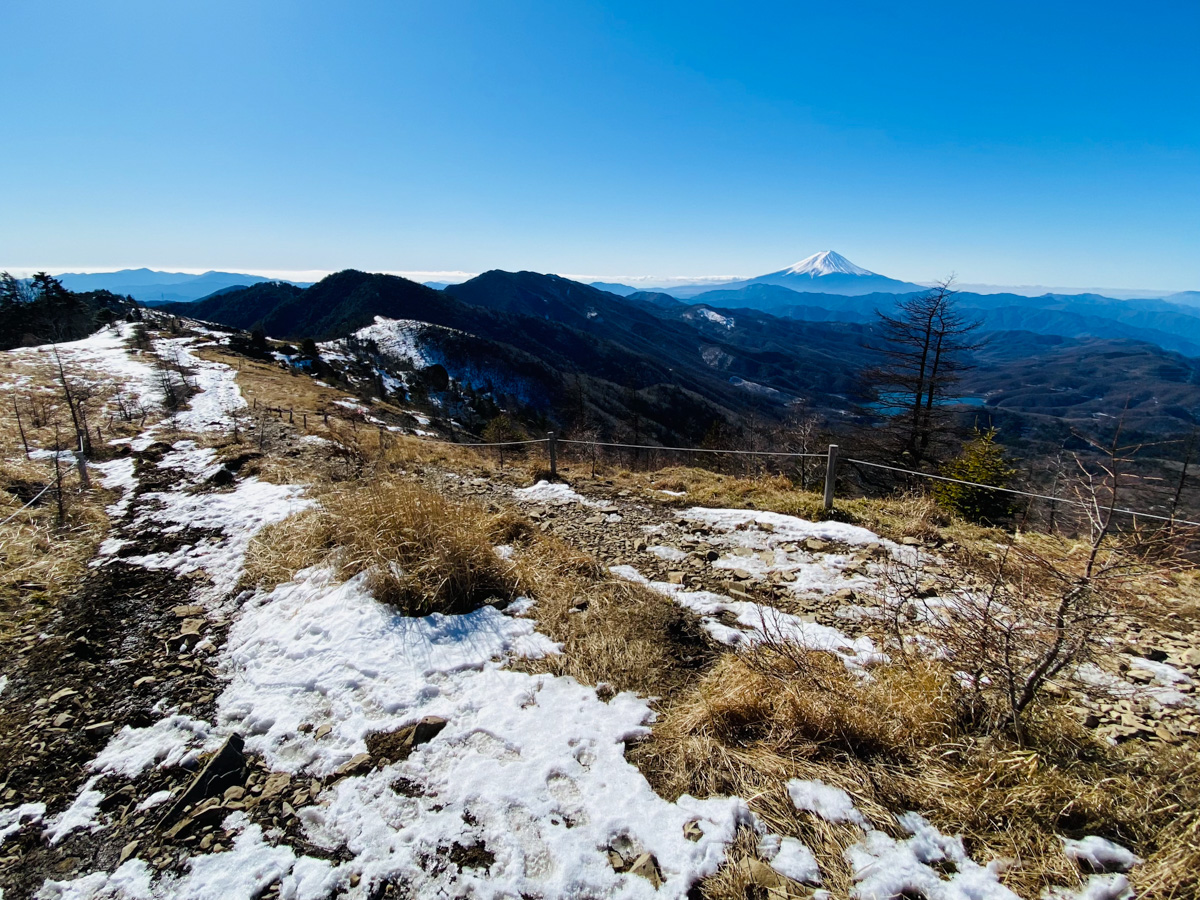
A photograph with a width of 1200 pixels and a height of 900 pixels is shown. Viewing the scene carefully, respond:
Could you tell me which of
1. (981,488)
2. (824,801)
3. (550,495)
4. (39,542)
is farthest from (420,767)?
(981,488)

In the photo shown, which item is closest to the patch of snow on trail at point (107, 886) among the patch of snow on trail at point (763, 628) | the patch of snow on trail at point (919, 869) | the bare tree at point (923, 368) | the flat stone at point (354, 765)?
the flat stone at point (354, 765)

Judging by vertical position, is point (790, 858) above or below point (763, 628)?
below

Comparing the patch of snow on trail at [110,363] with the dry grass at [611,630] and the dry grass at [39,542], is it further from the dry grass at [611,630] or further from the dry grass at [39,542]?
the dry grass at [611,630]

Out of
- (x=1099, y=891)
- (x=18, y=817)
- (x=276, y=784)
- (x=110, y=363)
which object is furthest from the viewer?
(x=110, y=363)

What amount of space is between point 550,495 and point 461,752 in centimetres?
654

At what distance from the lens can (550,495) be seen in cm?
957

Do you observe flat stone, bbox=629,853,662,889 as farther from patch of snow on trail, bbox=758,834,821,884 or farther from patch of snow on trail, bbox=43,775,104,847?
patch of snow on trail, bbox=43,775,104,847

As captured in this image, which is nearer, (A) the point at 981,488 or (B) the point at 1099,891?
(B) the point at 1099,891

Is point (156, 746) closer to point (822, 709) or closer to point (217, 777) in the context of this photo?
point (217, 777)

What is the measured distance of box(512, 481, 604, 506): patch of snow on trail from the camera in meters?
9.18

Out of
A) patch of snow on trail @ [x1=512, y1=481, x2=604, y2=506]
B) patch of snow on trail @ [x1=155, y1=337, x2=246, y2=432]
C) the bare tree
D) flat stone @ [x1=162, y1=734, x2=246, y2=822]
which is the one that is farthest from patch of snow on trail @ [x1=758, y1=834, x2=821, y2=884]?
the bare tree

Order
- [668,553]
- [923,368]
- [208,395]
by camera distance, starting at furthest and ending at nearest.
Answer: [208,395]
[923,368]
[668,553]

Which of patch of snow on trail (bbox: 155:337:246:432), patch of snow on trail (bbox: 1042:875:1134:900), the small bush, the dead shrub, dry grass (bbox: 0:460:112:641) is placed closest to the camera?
patch of snow on trail (bbox: 1042:875:1134:900)

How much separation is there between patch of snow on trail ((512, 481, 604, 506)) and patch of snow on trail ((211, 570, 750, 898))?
4.52 meters
